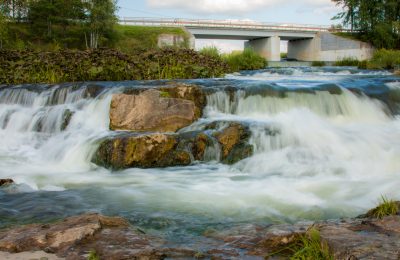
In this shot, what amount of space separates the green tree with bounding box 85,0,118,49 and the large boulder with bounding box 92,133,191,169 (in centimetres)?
3258

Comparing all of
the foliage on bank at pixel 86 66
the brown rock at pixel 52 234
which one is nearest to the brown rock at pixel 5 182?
the brown rock at pixel 52 234

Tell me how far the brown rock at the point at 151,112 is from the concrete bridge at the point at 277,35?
42522 mm

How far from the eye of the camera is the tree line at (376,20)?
168 ft

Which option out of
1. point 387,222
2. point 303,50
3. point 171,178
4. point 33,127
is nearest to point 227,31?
point 303,50

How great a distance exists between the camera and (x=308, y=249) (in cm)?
395

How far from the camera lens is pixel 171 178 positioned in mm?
8781

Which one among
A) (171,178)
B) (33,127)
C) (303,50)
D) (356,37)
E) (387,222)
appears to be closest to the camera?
(387,222)

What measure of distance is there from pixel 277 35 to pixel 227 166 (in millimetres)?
51702

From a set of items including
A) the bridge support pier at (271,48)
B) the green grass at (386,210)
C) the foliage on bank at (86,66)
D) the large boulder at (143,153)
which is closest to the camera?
the green grass at (386,210)

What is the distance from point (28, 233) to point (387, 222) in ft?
11.8

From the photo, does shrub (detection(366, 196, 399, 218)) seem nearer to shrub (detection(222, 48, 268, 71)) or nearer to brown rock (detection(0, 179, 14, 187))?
brown rock (detection(0, 179, 14, 187))

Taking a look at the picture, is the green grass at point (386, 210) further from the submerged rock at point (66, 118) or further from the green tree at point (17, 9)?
the green tree at point (17, 9)

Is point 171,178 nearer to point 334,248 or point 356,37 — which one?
point 334,248

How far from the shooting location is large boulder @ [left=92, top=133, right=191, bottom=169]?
9.79 m
